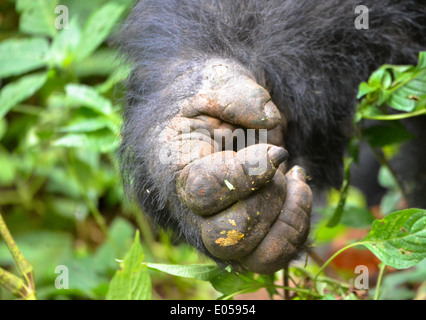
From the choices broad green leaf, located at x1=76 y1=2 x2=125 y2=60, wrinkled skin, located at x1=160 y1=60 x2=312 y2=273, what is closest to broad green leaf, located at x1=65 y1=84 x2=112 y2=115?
broad green leaf, located at x1=76 y1=2 x2=125 y2=60

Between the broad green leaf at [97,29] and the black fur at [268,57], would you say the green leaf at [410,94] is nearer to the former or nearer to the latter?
the black fur at [268,57]

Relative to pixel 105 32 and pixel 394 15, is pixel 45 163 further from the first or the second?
pixel 394 15

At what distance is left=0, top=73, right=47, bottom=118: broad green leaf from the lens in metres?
1.68

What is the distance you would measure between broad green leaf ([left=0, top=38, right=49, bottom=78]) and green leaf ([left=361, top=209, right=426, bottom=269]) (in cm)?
125

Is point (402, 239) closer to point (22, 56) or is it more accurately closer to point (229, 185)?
point (229, 185)

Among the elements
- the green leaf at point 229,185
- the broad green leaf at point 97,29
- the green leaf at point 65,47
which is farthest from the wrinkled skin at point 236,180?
the green leaf at point 65,47

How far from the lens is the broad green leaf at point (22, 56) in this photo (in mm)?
1787

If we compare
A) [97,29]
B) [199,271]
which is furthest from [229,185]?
[97,29]

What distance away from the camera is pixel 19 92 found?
1711 millimetres

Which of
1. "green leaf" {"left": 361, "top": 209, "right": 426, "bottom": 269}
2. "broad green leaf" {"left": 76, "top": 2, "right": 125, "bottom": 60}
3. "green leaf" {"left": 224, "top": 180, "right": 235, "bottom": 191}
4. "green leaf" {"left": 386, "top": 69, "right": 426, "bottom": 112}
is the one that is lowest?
"green leaf" {"left": 361, "top": 209, "right": 426, "bottom": 269}

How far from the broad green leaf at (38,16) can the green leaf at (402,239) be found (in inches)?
54.4

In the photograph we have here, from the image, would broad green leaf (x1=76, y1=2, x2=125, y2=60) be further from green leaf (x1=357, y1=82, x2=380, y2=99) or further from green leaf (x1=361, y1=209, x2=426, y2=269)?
green leaf (x1=361, y1=209, x2=426, y2=269)

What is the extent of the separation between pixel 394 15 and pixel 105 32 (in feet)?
Answer: 2.99
